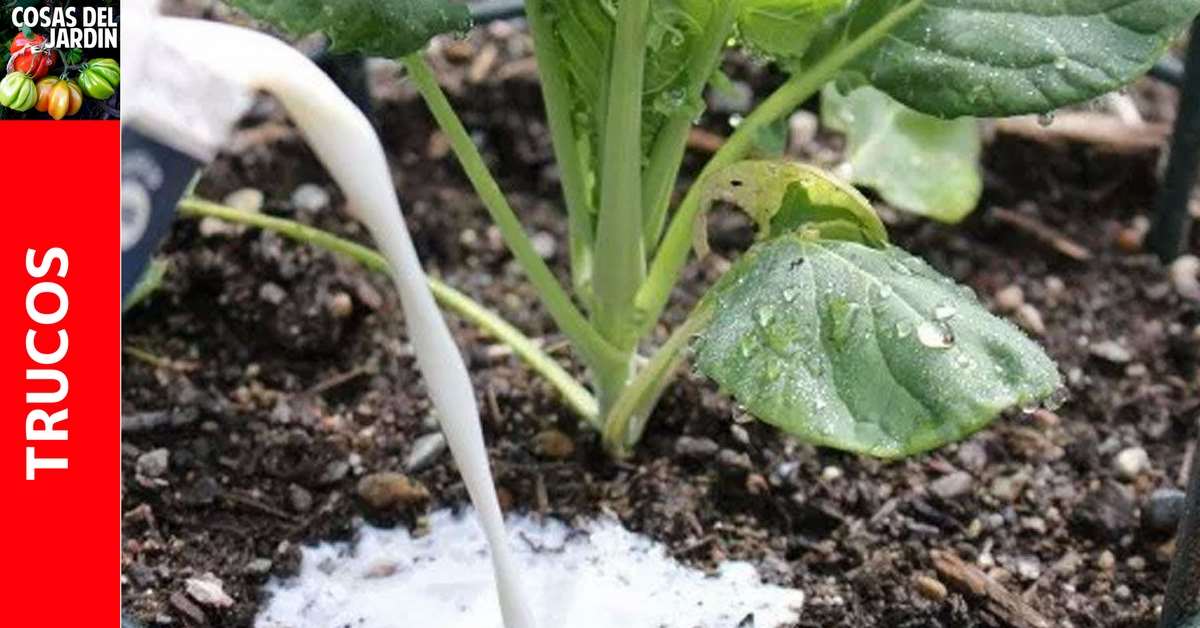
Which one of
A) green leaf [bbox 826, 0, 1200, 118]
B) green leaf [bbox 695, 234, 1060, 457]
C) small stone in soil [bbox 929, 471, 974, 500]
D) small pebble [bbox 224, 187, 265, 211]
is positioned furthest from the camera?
small pebble [bbox 224, 187, 265, 211]

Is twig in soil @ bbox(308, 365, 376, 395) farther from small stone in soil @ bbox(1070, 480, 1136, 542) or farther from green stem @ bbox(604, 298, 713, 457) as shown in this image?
small stone in soil @ bbox(1070, 480, 1136, 542)

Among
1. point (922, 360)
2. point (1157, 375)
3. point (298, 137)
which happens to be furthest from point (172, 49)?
point (1157, 375)

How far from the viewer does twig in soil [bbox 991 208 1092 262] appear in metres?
1.61

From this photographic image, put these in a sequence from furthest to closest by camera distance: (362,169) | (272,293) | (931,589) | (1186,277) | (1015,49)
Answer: (1186,277), (272,293), (931,589), (1015,49), (362,169)

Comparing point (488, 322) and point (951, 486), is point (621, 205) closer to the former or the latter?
point (488, 322)

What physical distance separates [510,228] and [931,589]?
35 cm

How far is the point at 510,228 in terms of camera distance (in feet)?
4.24

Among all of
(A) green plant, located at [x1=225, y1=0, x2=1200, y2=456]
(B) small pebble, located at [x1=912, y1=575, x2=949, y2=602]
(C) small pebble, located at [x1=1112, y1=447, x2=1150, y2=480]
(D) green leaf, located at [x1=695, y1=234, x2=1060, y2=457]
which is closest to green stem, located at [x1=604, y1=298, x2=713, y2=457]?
(A) green plant, located at [x1=225, y1=0, x2=1200, y2=456]

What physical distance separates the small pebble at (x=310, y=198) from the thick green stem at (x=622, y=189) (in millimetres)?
346

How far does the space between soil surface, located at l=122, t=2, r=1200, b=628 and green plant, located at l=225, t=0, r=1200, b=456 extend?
77mm

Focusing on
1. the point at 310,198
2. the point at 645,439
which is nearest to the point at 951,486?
the point at 645,439

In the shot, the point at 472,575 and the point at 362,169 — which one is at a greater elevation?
the point at 362,169

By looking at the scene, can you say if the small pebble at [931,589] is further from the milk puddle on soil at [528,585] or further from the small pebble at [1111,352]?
the small pebble at [1111,352]

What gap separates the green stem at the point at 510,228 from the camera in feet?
4.08
